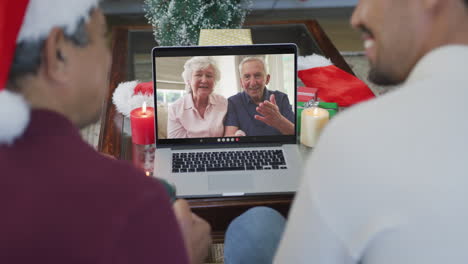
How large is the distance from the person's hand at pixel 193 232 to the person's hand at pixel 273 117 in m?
0.44

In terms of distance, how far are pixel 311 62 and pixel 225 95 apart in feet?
1.85

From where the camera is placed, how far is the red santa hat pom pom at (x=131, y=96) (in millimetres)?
1533

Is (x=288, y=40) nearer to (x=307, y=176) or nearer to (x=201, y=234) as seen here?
(x=201, y=234)

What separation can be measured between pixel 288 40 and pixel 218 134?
2.68 feet

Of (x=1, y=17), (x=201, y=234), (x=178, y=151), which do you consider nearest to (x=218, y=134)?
(x=178, y=151)

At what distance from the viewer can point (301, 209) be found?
70 cm

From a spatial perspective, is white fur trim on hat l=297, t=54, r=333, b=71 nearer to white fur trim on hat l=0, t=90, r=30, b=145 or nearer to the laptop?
the laptop

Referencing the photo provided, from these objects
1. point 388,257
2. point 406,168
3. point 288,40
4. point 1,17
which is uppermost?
point 1,17

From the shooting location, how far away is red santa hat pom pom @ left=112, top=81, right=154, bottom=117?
1.53 m

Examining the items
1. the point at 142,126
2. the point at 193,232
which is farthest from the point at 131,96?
the point at 193,232

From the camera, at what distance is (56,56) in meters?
0.66

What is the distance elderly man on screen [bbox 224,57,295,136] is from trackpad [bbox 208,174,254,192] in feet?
0.53

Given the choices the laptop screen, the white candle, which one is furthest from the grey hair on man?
the white candle

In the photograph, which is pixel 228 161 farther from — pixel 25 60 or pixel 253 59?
pixel 25 60
